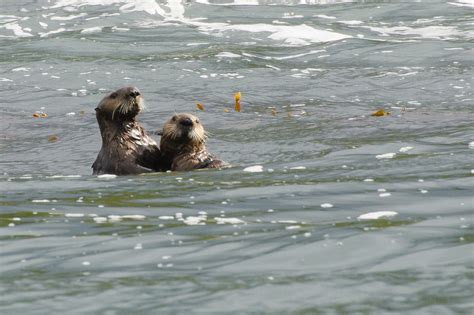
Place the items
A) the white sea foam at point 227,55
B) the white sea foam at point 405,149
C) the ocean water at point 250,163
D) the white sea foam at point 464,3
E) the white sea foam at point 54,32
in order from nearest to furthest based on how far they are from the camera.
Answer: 1. the ocean water at point 250,163
2. the white sea foam at point 405,149
3. the white sea foam at point 227,55
4. the white sea foam at point 54,32
5. the white sea foam at point 464,3

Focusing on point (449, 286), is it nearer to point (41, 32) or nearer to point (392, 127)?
point (392, 127)

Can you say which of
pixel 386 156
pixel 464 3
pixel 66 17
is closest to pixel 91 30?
pixel 66 17

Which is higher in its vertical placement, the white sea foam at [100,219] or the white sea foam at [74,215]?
the white sea foam at [100,219]

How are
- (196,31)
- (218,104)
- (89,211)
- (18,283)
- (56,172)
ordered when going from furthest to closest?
(196,31)
(218,104)
(56,172)
(89,211)
(18,283)

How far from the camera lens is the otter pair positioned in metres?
9.52

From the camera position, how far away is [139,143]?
1006cm

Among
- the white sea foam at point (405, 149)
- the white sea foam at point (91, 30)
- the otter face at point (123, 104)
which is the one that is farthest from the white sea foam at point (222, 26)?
the otter face at point (123, 104)

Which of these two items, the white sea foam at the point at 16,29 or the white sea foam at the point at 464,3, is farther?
the white sea foam at the point at 464,3

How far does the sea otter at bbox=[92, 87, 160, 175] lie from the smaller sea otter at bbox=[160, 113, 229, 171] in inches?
12.1

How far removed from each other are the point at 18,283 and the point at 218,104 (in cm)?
910

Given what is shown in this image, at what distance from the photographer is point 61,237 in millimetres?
6406

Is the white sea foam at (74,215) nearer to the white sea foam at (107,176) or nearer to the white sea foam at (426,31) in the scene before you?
the white sea foam at (107,176)

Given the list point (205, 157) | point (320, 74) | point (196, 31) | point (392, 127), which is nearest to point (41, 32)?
point (196, 31)

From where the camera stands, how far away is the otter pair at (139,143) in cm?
952
